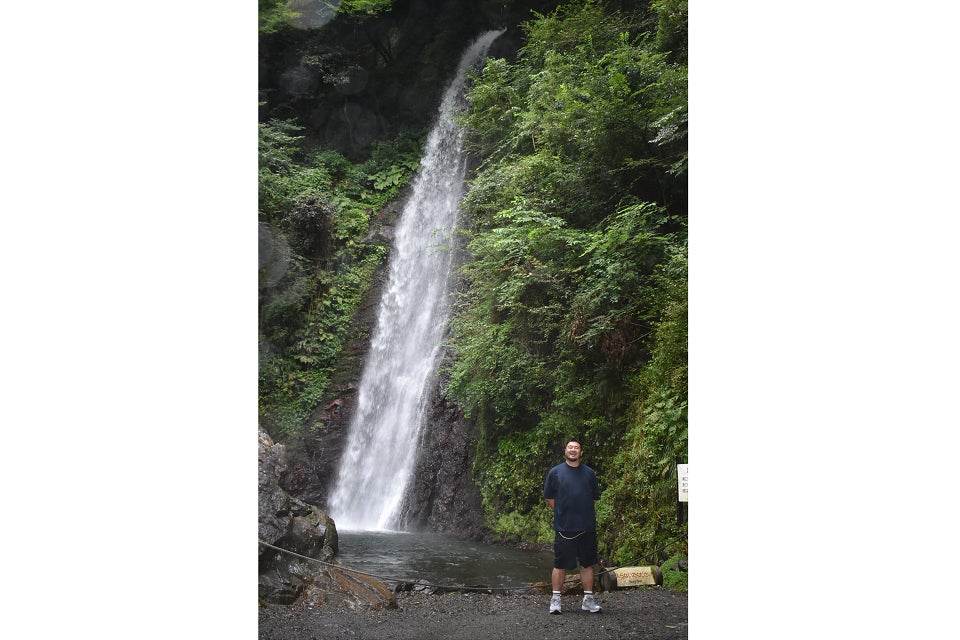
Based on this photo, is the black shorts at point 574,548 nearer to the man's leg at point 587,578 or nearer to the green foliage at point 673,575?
the man's leg at point 587,578

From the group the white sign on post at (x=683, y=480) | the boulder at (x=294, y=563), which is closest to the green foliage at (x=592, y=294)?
the white sign on post at (x=683, y=480)

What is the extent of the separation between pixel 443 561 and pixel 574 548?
10.4 ft

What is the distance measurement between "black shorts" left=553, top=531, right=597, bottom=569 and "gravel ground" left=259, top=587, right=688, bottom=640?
410mm

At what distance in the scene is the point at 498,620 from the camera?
16.8 ft

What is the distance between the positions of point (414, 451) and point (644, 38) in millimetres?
7200

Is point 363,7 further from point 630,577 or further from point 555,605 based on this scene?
point 555,605

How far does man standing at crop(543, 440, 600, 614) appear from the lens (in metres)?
5.04

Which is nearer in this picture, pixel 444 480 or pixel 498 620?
pixel 498 620

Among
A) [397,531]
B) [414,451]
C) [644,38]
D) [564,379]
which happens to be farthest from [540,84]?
[397,531]

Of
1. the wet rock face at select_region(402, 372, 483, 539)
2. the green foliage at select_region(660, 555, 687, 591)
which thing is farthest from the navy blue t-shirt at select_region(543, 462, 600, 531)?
the wet rock face at select_region(402, 372, 483, 539)

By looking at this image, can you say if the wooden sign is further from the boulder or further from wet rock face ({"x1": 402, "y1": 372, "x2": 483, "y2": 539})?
wet rock face ({"x1": 402, "y1": 372, "x2": 483, "y2": 539})

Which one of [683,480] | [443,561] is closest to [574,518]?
[683,480]

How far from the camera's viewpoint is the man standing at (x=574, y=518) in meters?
5.04

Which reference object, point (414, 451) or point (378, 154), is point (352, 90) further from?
point (414, 451)
